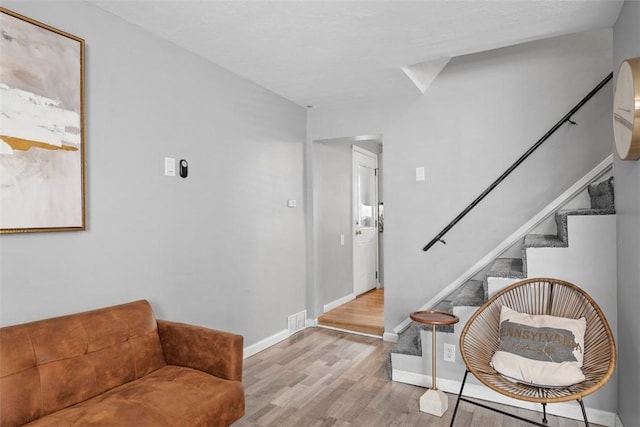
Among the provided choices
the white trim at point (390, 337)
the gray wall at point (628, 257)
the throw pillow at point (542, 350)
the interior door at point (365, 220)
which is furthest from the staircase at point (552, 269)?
the interior door at point (365, 220)

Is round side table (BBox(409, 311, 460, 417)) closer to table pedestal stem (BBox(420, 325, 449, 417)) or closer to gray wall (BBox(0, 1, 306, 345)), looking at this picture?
table pedestal stem (BBox(420, 325, 449, 417))

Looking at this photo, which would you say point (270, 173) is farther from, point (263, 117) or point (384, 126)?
point (384, 126)

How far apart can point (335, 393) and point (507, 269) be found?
158 centimetres

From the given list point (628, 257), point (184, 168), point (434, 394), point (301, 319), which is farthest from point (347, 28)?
point (301, 319)

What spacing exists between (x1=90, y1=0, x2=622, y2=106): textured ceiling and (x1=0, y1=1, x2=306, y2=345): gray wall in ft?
0.84

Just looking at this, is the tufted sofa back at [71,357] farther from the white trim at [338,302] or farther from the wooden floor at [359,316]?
the white trim at [338,302]

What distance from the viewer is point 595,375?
80.7 inches

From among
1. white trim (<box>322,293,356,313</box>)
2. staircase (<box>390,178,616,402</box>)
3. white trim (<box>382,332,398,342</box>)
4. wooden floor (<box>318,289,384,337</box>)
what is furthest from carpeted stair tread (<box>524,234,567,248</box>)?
white trim (<box>322,293,356,313</box>)

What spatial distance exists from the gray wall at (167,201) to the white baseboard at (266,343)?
5 centimetres

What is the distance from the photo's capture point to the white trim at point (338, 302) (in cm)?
497

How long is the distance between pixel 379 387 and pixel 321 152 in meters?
2.74

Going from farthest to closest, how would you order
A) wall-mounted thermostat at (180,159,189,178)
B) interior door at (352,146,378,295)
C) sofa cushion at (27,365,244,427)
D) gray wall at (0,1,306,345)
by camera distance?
interior door at (352,146,378,295), wall-mounted thermostat at (180,159,189,178), gray wall at (0,1,306,345), sofa cushion at (27,365,244,427)

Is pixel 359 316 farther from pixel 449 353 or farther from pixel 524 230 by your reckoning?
pixel 524 230

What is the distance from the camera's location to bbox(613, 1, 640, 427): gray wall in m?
1.99
